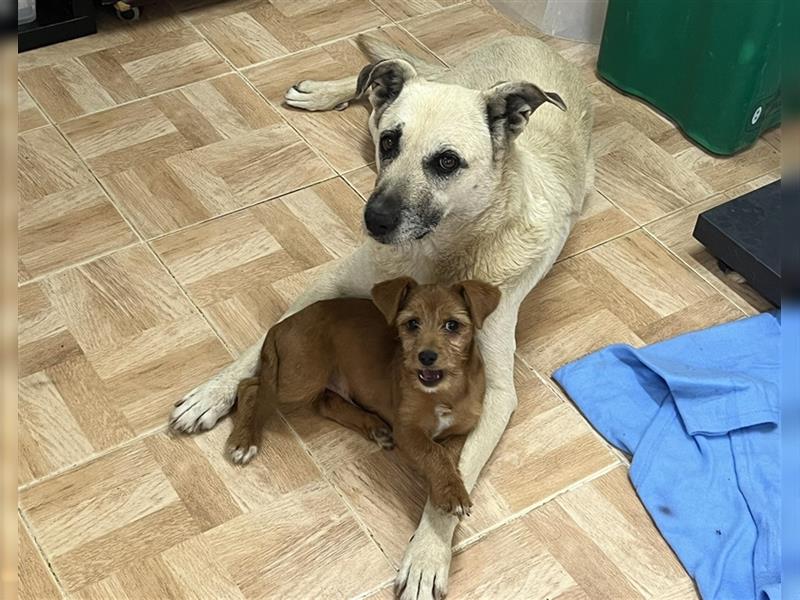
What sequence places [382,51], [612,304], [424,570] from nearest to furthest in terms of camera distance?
1. [424,570]
2. [612,304]
3. [382,51]

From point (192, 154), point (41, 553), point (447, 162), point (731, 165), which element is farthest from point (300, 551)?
point (731, 165)

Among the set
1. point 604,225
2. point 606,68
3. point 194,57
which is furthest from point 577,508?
point 194,57

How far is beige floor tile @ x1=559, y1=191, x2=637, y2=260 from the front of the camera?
264cm

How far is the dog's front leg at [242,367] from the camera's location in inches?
81.0

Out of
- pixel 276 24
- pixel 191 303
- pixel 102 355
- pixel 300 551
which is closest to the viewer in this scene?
pixel 300 551

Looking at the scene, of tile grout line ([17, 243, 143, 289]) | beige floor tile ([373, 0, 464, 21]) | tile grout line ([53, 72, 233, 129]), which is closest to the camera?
tile grout line ([17, 243, 143, 289])

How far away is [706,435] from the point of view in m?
2.12

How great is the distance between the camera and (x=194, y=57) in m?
3.19

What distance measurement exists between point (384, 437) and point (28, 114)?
168 centimetres

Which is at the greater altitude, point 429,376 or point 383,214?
point 383,214

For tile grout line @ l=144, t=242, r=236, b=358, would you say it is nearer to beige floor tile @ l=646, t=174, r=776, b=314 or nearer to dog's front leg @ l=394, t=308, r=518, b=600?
dog's front leg @ l=394, t=308, r=518, b=600

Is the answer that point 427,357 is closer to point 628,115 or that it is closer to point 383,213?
point 383,213

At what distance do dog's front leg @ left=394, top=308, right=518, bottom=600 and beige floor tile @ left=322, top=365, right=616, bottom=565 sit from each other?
0.23 ft

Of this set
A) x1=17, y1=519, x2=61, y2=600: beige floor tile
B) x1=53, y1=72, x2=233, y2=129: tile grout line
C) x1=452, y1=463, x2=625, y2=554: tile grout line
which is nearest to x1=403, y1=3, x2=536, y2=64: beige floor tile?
x1=53, y1=72, x2=233, y2=129: tile grout line
